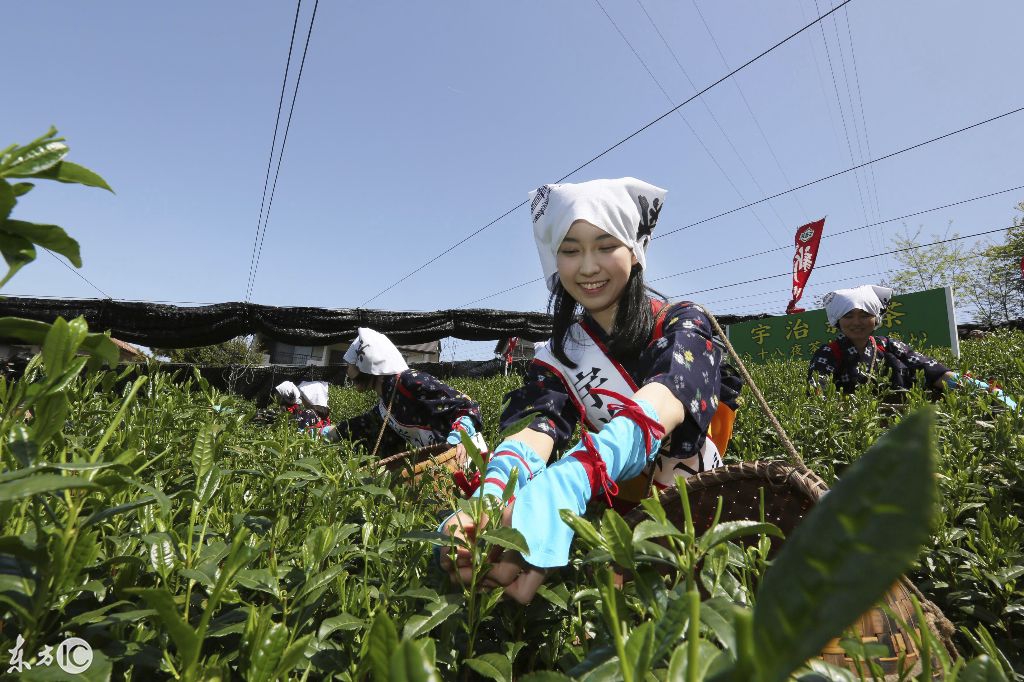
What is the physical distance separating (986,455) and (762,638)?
1979 millimetres

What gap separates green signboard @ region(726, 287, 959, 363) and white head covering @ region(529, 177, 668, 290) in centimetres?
378

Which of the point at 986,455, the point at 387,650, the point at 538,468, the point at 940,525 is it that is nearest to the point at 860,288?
the point at 986,455

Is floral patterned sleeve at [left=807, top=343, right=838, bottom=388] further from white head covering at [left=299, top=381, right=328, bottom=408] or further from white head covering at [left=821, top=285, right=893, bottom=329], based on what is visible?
white head covering at [left=299, top=381, right=328, bottom=408]

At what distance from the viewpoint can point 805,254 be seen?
1672 centimetres

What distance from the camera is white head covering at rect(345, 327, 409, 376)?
4164 millimetres

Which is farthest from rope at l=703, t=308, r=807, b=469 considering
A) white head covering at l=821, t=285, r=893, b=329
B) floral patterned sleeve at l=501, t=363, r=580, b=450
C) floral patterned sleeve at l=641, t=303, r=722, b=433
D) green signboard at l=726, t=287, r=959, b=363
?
green signboard at l=726, t=287, r=959, b=363

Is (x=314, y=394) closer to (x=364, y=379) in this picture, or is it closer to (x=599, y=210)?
(x=364, y=379)

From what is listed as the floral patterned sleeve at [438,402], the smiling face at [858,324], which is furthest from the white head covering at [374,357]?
the smiling face at [858,324]

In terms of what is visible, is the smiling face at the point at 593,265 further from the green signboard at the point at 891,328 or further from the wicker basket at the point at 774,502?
the green signboard at the point at 891,328

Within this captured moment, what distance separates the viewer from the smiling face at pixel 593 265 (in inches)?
60.7

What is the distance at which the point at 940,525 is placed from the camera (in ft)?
3.93

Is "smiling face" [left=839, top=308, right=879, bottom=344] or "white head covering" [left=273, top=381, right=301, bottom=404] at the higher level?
"smiling face" [left=839, top=308, right=879, bottom=344]

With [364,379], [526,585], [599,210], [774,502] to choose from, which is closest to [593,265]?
[599,210]

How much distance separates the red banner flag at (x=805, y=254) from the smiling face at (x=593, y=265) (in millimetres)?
16552
